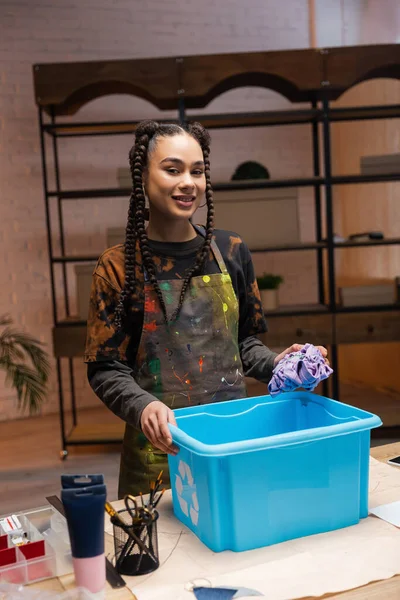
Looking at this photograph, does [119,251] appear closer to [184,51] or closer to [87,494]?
[87,494]

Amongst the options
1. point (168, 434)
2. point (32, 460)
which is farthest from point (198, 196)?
point (32, 460)

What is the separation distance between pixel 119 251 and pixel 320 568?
826 millimetres

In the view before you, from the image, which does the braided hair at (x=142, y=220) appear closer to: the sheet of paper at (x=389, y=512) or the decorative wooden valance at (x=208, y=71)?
the sheet of paper at (x=389, y=512)

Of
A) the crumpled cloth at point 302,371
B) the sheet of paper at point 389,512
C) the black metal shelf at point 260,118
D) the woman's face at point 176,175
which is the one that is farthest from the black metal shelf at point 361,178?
the sheet of paper at point 389,512

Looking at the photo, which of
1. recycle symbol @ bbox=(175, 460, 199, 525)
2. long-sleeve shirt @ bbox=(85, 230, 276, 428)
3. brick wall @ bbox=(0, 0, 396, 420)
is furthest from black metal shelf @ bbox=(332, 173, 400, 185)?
recycle symbol @ bbox=(175, 460, 199, 525)

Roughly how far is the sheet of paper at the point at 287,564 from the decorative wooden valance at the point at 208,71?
3.01m

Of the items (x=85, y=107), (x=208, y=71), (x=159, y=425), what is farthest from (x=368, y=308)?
(x=159, y=425)

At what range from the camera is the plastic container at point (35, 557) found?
108cm

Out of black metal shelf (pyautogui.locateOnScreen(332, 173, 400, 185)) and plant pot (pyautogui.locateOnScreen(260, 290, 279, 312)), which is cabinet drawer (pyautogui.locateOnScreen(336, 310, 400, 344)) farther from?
black metal shelf (pyautogui.locateOnScreen(332, 173, 400, 185))

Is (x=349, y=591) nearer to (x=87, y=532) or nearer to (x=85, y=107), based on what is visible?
(x=87, y=532)

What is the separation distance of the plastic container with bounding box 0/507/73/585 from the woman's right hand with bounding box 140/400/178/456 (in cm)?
22

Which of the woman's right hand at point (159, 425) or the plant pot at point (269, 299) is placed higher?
the plant pot at point (269, 299)

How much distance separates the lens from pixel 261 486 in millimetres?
1136

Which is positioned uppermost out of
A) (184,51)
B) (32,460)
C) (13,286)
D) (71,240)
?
(184,51)
